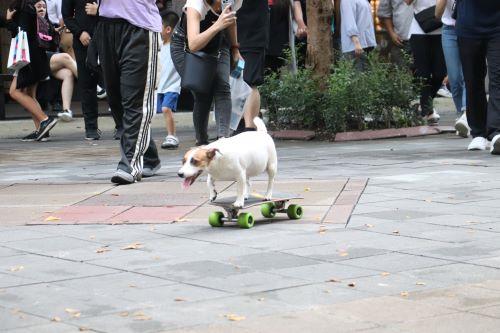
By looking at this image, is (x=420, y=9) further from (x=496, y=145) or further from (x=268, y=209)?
(x=268, y=209)

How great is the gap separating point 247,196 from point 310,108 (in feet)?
19.7

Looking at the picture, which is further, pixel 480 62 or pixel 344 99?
pixel 344 99

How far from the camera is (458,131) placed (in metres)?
13.3

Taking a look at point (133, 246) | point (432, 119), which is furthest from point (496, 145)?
point (133, 246)

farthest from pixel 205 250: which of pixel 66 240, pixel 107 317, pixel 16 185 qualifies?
pixel 16 185

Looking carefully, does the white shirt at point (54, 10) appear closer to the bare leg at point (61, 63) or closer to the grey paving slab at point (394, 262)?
the bare leg at point (61, 63)

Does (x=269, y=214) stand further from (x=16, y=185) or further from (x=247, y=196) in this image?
(x=16, y=185)

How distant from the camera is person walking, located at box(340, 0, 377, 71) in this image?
15.7m

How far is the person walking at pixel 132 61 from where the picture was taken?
9734mm

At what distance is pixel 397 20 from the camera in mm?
16844

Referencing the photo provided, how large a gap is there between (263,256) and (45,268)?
1152mm

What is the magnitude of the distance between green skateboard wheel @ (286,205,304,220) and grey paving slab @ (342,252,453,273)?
1.27 meters

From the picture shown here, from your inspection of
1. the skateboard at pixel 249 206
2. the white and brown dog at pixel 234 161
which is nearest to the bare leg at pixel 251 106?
the skateboard at pixel 249 206

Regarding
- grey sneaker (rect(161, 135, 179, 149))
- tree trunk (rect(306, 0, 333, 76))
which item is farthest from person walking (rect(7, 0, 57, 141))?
tree trunk (rect(306, 0, 333, 76))
